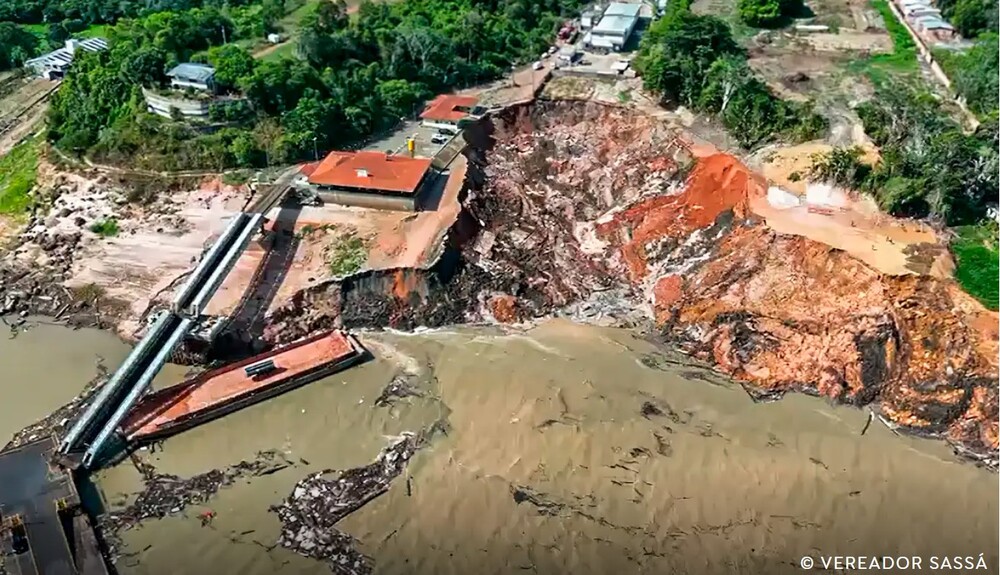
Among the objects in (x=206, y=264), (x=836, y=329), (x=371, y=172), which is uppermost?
(x=371, y=172)

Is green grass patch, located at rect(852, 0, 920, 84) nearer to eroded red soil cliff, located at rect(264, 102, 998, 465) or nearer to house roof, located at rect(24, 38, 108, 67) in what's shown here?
eroded red soil cliff, located at rect(264, 102, 998, 465)

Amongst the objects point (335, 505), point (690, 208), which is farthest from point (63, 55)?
point (690, 208)

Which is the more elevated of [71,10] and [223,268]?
[71,10]

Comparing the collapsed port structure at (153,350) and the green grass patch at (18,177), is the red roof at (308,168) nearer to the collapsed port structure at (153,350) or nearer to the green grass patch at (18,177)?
the collapsed port structure at (153,350)

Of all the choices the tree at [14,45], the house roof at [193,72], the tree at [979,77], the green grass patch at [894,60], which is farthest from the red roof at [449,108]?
the tree at [14,45]

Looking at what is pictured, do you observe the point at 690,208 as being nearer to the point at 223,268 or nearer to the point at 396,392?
the point at 396,392

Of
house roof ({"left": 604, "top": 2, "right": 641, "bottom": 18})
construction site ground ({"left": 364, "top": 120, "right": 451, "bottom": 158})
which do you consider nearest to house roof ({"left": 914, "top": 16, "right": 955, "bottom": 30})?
house roof ({"left": 604, "top": 2, "right": 641, "bottom": 18})
